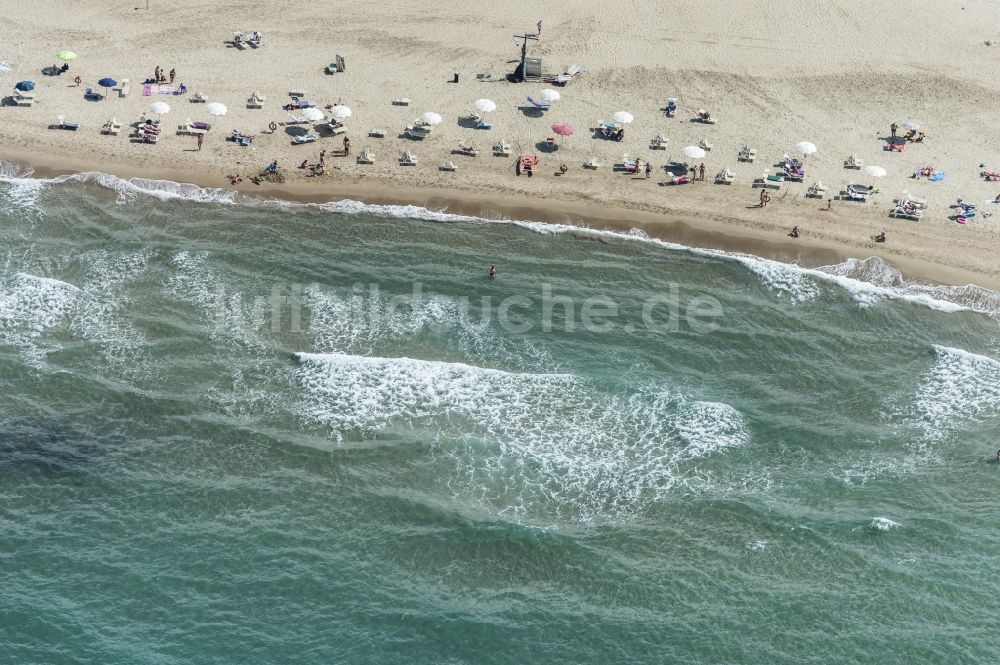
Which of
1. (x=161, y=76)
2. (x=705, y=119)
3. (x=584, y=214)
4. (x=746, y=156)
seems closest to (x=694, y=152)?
(x=746, y=156)

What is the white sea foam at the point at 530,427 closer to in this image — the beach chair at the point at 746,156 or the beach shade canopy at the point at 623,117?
the beach chair at the point at 746,156

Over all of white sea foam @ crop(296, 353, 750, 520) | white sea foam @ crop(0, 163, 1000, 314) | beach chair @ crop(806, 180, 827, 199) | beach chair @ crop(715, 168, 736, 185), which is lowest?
white sea foam @ crop(296, 353, 750, 520)

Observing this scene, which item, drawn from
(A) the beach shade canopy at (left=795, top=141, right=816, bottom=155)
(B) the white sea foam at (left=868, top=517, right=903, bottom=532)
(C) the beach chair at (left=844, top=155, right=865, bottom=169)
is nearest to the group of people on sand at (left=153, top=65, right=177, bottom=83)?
(A) the beach shade canopy at (left=795, top=141, right=816, bottom=155)

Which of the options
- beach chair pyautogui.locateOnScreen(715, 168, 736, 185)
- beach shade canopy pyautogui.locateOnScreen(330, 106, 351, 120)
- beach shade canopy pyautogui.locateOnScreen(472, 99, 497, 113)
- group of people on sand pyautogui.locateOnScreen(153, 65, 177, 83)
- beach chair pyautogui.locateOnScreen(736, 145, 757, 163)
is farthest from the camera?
group of people on sand pyautogui.locateOnScreen(153, 65, 177, 83)

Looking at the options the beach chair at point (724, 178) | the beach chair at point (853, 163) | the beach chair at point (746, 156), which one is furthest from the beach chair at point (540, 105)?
the beach chair at point (853, 163)

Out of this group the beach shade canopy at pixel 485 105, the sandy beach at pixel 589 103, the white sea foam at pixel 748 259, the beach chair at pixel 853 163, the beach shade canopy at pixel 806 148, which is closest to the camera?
the white sea foam at pixel 748 259

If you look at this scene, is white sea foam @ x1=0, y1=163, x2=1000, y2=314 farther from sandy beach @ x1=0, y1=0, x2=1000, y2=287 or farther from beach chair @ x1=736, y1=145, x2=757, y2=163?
beach chair @ x1=736, y1=145, x2=757, y2=163
